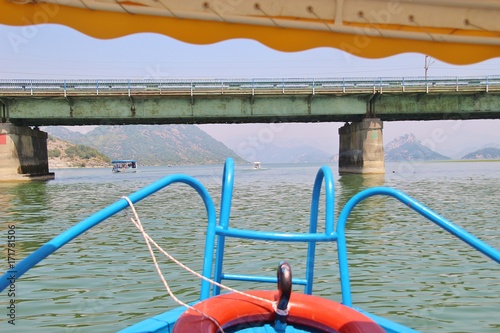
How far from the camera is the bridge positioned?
35.6m

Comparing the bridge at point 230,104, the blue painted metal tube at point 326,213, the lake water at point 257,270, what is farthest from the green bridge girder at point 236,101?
the blue painted metal tube at point 326,213

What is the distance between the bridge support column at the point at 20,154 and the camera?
3588 cm

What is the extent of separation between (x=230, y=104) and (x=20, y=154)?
18932mm

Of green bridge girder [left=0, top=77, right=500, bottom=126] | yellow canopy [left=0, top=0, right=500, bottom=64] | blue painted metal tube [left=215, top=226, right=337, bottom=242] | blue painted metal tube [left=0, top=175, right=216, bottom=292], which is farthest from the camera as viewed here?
green bridge girder [left=0, top=77, right=500, bottom=126]

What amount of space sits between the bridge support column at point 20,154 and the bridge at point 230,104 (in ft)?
0.27

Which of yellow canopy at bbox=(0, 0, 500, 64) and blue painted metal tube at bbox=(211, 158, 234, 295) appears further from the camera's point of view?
blue painted metal tube at bbox=(211, 158, 234, 295)

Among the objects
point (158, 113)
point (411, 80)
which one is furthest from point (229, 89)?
point (411, 80)

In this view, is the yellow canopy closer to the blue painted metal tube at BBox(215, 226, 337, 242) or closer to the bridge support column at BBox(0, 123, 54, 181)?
the blue painted metal tube at BBox(215, 226, 337, 242)

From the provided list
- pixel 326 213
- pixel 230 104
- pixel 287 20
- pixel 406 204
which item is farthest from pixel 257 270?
pixel 230 104

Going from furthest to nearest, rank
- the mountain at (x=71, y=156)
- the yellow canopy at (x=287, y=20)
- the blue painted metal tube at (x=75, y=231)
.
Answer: the mountain at (x=71, y=156) → the yellow canopy at (x=287, y=20) → the blue painted metal tube at (x=75, y=231)

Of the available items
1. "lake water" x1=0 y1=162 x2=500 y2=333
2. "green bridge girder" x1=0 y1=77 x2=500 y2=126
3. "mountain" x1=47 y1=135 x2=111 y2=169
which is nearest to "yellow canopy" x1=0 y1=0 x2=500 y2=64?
"lake water" x1=0 y1=162 x2=500 y2=333

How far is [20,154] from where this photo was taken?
3800 cm

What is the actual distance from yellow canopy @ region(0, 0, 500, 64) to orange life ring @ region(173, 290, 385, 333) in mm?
1567

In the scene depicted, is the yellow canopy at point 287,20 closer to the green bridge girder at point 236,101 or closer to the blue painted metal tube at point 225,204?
the blue painted metal tube at point 225,204
